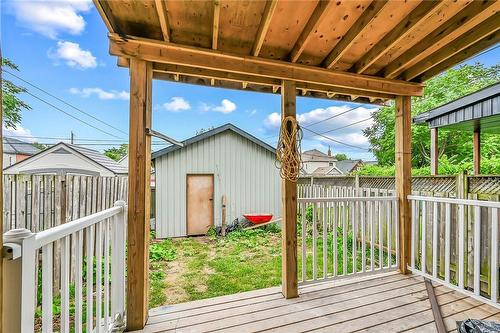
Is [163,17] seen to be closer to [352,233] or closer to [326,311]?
[326,311]

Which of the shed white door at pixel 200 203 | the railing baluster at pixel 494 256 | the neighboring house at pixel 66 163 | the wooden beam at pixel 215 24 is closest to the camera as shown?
the wooden beam at pixel 215 24

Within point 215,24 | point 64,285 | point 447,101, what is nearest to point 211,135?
point 215,24

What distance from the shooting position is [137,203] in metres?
1.88

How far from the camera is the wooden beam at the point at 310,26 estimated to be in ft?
5.22

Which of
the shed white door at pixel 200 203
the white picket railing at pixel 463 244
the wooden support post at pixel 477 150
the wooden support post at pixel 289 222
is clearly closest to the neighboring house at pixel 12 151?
the wooden support post at pixel 289 222

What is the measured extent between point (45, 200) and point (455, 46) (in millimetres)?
4379

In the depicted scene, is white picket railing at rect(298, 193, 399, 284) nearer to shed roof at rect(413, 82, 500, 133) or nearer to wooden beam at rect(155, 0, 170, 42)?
wooden beam at rect(155, 0, 170, 42)

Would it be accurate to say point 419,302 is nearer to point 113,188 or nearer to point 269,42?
point 269,42

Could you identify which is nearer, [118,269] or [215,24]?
[215,24]

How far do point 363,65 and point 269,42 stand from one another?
1.02 metres

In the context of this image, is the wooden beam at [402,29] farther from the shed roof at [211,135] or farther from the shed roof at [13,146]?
the shed roof at [211,135]

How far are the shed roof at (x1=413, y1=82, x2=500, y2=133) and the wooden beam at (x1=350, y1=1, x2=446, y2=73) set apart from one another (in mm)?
2295

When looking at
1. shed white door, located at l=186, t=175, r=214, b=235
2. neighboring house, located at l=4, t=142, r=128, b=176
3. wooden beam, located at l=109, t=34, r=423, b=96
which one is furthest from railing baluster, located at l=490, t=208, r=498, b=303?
neighboring house, located at l=4, t=142, r=128, b=176

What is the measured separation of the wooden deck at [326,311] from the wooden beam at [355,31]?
2.25 meters
